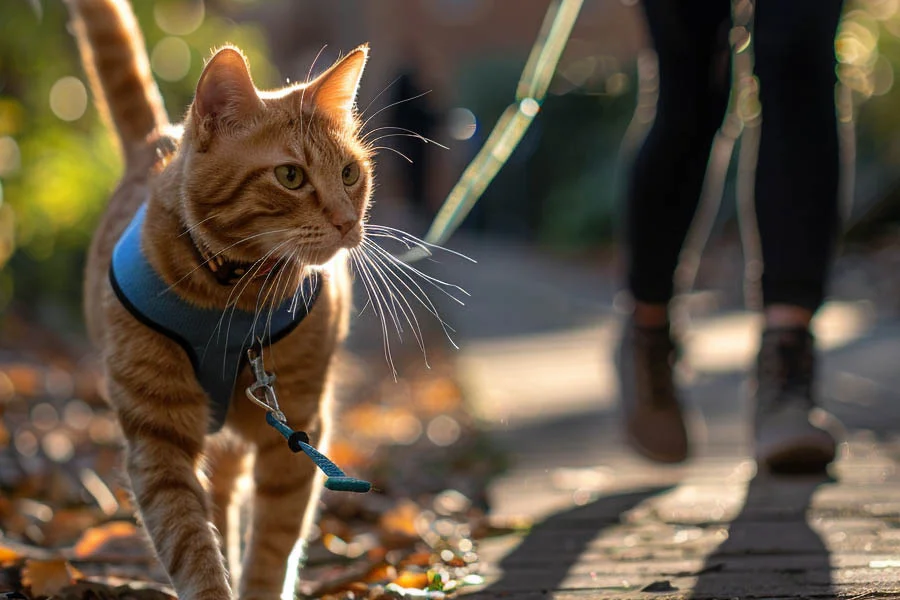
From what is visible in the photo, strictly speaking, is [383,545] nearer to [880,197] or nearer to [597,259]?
[880,197]

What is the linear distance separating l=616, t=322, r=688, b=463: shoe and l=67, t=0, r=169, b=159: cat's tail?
1.58 metres

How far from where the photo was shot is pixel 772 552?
218 centimetres

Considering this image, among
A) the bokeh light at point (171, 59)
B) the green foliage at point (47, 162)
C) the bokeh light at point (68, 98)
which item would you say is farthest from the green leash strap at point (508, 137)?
the bokeh light at point (171, 59)

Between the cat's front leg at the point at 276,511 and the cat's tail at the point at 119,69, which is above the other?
the cat's tail at the point at 119,69

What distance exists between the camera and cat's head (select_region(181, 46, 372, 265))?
73.9 inches

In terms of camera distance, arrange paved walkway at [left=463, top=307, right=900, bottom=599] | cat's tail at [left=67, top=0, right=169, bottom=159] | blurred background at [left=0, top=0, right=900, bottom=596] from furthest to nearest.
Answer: blurred background at [left=0, top=0, right=900, bottom=596] → cat's tail at [left=67, top=0, right=169, bottom=159] → paved walkway at [left=463, top=307, right=900, bottom=599]

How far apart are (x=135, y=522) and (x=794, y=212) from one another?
6.16ft

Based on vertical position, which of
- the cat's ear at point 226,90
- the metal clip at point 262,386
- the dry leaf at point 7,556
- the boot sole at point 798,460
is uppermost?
the cat's ear at point 226,90

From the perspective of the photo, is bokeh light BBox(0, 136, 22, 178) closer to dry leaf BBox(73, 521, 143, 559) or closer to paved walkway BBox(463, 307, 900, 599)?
paved walkway BBox(463, 307, 900, 599)

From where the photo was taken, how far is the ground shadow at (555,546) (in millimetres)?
2096

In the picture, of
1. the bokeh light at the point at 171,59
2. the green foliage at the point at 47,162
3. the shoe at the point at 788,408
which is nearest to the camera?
the shoe at the point at 788,408

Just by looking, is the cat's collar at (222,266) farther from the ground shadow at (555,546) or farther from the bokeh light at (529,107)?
the bokeh light at (529,107)

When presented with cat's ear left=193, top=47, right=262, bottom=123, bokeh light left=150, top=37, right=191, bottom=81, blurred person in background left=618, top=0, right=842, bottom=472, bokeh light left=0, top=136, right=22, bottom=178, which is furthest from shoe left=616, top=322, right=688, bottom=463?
bokeh light left=150, top=37, right=191, bottom=81

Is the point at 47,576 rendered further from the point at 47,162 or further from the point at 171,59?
the point at 171,59
